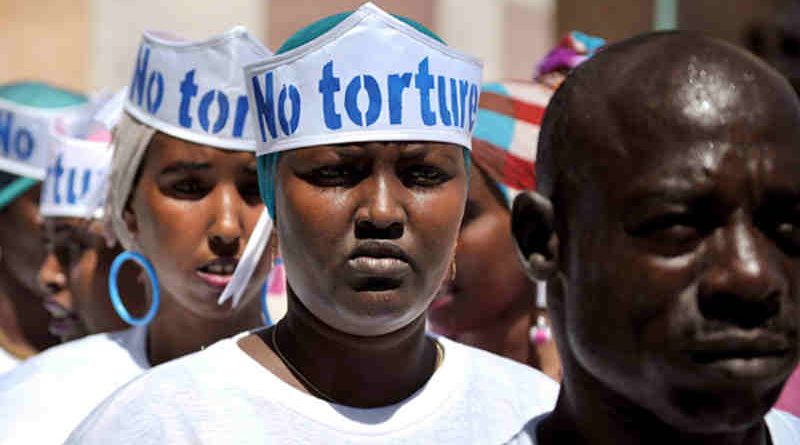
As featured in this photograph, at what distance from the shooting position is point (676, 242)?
5.72 ft

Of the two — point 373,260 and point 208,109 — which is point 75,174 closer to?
point 208,109

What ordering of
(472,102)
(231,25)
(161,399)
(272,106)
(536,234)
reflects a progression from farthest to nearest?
(231,25) → (472,102) → (272,106) → (161,399) → (536,234)

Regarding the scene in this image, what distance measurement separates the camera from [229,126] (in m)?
3.41

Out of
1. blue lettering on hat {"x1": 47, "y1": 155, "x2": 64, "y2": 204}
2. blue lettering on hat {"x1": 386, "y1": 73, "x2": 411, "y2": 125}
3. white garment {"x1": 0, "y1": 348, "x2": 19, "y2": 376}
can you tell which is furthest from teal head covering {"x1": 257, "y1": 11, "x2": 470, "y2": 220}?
white garment {"x1": 0, "y1": 348, "x2": 19, "y2": 376}

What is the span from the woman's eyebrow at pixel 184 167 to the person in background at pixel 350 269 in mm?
531

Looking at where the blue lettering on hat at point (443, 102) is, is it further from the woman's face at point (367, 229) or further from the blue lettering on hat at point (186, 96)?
the blue lettering on hat at point (186, 96)

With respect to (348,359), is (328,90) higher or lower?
higher

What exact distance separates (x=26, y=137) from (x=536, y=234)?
3714mm

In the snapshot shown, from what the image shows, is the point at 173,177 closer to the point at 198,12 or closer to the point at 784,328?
the point at 784,328

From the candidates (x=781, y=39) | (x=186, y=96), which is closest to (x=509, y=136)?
(x=186, y=96)

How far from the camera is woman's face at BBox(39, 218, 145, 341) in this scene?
4500 millimetres

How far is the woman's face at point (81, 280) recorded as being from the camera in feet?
14.8

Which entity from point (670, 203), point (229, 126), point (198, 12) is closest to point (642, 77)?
point (670, 203)

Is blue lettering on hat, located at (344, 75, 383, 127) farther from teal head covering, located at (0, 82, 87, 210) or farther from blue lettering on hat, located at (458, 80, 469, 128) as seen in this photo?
teal head covering, located at (0, 82, 87, 210)
